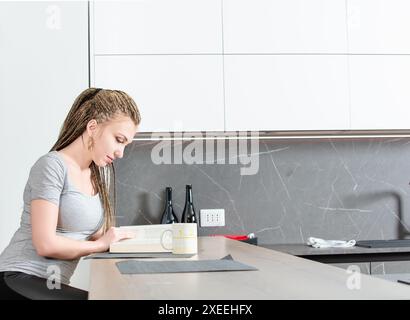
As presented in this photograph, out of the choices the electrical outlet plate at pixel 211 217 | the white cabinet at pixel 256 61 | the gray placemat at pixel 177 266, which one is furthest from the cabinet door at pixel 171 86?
the gray placemat at pixel 177 266

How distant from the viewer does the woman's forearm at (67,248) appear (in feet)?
6.04

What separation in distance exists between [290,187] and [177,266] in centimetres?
214

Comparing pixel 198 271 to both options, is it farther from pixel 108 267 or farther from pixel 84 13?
pixel 84 13

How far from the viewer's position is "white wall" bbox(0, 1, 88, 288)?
10.1 ft

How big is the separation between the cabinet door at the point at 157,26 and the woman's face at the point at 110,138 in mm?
1098

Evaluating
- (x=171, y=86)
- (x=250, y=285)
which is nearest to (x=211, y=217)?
(x=171, y=86)

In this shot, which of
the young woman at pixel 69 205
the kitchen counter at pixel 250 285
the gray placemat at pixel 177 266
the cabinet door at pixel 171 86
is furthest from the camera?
the cabinet door at pixel 171 86

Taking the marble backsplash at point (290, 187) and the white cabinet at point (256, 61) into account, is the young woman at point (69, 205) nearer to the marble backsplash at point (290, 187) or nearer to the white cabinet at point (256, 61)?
the white cabinet at point (256, 61)

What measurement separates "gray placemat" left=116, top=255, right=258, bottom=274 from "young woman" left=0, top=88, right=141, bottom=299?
17cm

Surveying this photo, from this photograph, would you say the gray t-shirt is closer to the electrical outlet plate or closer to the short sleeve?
the short sleeve

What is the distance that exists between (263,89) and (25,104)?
48.5 inches

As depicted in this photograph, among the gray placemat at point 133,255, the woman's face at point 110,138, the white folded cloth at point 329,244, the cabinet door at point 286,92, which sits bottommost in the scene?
the white folded cloth at point 329,244

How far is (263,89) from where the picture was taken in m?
3.22
